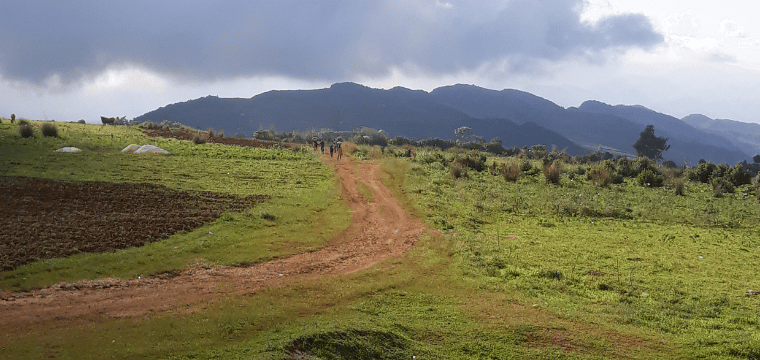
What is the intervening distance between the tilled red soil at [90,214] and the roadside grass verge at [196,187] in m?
0.56

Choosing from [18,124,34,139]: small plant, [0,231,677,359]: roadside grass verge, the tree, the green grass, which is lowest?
[0,231,677,359]: roadside grass verge

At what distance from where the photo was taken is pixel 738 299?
33.2ft

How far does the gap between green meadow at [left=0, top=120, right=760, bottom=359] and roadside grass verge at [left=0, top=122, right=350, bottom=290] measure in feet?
0.25

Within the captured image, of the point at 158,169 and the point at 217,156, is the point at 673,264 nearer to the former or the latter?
the point at 158,169

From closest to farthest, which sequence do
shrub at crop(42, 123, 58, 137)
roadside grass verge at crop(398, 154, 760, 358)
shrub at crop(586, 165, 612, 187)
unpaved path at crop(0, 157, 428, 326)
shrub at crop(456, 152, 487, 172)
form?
unpaved path at crop(0, 157, 428, 326), roadside grass verge at crop(398, 154, 760, 358), shrub at crop(586, 165, 612, 187), shrub at crop(42, 123, 58, 137), shrub at crop(456, 152, 487, 172)

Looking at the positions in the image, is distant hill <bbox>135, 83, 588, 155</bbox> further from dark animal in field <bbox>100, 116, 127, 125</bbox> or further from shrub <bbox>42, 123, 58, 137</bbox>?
shrub <bbox>42, 123, 58, 137</bbox>

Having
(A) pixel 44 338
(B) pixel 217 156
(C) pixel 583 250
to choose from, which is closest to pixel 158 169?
(B) pixel 217 156

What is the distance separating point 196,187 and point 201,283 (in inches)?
424

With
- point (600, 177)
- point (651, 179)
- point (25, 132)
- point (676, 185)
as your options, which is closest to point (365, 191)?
point (600, 177)

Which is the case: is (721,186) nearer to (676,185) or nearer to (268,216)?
(676,185)

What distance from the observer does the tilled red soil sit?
10984 mm

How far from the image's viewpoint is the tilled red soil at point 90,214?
1098 cm

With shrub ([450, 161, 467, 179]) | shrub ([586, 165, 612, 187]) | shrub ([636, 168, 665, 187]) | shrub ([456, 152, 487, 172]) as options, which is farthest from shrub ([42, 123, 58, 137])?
shrub ([636, 168, 665, 187])

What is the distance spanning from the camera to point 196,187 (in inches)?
772
